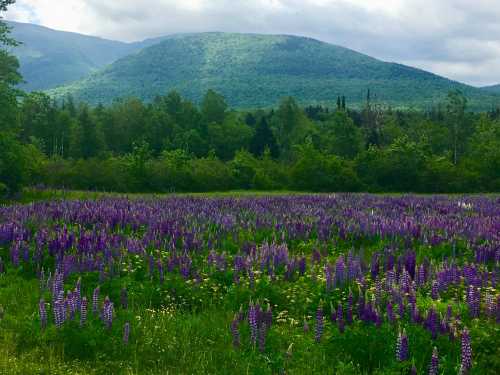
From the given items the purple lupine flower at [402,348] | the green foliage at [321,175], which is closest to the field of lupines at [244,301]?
the purple lupine flower at [402,348]

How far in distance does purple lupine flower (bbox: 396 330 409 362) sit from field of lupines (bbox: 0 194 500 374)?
0.04 ft

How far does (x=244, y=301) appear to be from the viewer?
7.64 meters

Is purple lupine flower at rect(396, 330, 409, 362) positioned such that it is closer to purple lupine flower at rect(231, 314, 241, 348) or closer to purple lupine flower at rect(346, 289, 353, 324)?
purple lupine flower at rect(346, 289, 353, 324)

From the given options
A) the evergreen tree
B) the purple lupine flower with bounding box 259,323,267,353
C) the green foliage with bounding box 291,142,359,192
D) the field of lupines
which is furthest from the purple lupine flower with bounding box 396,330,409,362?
the evergreen tree

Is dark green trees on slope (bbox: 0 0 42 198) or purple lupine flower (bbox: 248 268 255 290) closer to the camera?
purple lupine flower (bbox: 248 268 255 290)

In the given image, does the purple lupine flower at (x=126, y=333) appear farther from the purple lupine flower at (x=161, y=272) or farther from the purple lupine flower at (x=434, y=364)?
the purple lupine flower at (x=434, y=364)

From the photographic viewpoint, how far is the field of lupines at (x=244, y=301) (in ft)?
18.8

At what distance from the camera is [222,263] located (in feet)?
29.4

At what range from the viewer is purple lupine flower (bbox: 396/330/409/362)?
213 inches

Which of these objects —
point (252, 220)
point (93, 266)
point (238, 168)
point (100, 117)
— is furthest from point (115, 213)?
point (100, 117)

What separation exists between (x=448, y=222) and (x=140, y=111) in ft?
314

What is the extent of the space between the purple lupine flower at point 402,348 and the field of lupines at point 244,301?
0.04ft

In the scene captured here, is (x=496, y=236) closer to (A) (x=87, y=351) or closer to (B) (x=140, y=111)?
(A) (x=87, y=351)

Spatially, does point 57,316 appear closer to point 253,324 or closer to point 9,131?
point 253,324
